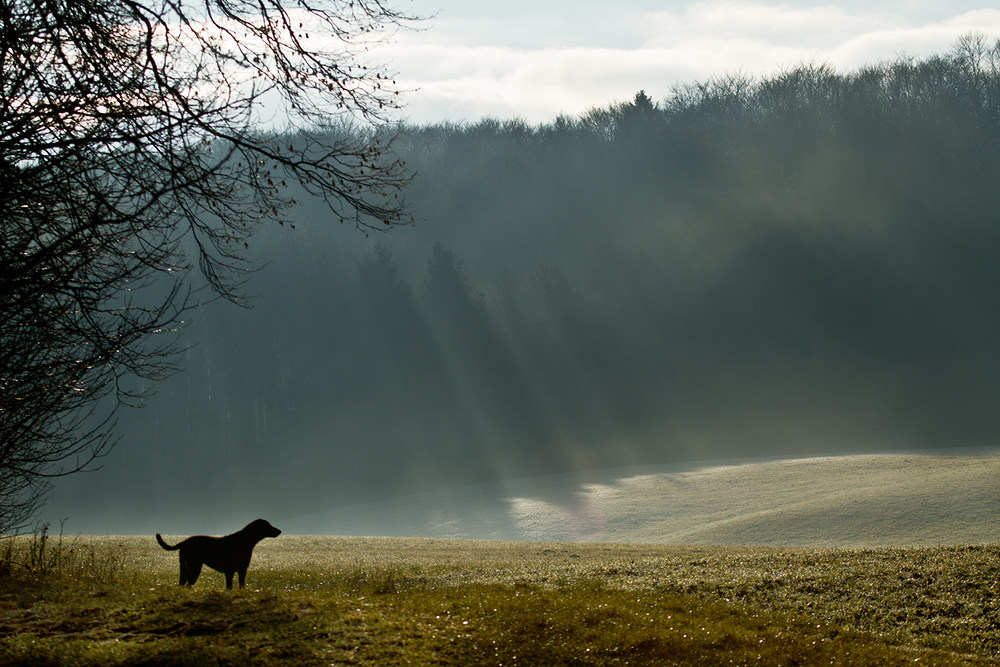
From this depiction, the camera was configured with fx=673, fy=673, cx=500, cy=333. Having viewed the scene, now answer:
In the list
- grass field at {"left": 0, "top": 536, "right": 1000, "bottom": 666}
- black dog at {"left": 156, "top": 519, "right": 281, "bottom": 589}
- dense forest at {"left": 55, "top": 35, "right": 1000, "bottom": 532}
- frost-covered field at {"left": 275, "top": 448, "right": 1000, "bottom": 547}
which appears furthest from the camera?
dense forest at {"left": 55, "top": 35, "right": 1000, "bottom": 532}

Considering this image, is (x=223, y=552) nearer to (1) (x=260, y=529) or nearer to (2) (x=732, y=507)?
(1) (x=260, y=529)

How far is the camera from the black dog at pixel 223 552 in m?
6.36

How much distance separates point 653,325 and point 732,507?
78.2ft

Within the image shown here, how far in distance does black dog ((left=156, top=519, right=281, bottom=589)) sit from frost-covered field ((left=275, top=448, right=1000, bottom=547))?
514 inches

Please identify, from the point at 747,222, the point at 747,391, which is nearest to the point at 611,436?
the point at 747,391

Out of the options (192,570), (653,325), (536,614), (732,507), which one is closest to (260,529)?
(192,570)

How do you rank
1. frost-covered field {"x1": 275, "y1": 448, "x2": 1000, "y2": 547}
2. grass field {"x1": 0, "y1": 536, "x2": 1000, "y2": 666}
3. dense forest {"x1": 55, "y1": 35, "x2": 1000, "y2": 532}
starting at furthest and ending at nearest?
dense forest {"x1": 55, "y1": 35, "x2": 1000, "y2": 532}
frost-covered field {"x1": 275, "y1": 448, "x2": 1000, "y2": 547}
grass field {"x1": 0, "y1": 536, "x2": 1000, "y2": 666}

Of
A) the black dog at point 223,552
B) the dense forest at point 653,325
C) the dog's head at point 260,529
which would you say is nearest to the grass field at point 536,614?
the black dog at point 223,552

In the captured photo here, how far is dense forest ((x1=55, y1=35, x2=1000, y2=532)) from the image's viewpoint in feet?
123

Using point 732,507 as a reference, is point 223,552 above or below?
above

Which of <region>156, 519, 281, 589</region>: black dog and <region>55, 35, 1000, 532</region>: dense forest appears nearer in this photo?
<region>156, 519, 281, 589</region>: black dog

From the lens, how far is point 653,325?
142ft

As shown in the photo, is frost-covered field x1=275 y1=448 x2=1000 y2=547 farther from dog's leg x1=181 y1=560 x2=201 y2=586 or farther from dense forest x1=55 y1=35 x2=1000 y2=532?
dog's leg x1=181 y1=560 x2=201 y2=586

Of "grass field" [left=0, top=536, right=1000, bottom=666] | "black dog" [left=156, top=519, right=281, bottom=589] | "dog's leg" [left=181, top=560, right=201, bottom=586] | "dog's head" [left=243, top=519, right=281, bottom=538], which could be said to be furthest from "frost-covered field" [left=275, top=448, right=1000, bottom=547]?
"dog's leg" [left=181, top=560, right=201, bottom=586]
